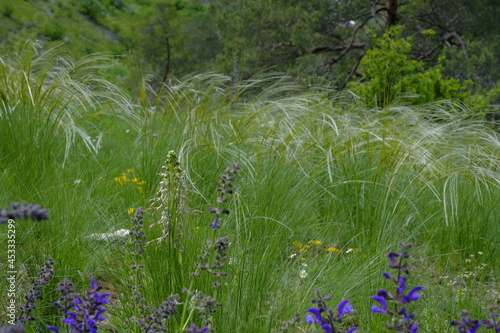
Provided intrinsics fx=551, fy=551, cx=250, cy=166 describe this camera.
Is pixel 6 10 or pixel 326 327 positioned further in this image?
pixel 6 10

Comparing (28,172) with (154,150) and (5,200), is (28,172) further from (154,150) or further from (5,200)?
(154,150)

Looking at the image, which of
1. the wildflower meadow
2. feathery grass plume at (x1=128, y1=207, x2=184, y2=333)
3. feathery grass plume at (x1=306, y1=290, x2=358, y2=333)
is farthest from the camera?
the wildflower meadow

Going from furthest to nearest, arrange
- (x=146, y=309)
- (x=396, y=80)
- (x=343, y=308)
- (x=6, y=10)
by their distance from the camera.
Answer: (x=6, y=10) < (x=396, y=80) < (x=146, y=309) < (x=343, y=308)

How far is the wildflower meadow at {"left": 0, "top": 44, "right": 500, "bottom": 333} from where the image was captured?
144 cm

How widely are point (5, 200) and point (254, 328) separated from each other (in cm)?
124

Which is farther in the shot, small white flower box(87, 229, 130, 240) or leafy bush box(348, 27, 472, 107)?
leafy bush box(348, 27, 472, 107)

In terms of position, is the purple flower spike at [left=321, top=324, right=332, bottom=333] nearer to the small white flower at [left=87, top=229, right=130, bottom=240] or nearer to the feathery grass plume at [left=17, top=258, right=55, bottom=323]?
the feathery grass plume at [left=17, top=258, right=55, bottom=323]

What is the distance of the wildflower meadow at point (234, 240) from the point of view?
4.73 feet

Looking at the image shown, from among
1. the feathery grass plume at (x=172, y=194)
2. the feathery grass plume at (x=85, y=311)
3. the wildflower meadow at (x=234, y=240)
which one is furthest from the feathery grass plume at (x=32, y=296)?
the feathery grass plume at (x=172, y=194)

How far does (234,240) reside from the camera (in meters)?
2.13

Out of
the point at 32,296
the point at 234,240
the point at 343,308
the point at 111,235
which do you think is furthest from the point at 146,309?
the point at 111,235

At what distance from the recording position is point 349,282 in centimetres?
196

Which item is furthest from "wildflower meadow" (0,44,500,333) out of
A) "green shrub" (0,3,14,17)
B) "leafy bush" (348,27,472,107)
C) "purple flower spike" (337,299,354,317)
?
"green shrub" (0,3,14,17)

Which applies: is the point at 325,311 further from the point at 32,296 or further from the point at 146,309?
the point at 32,296
